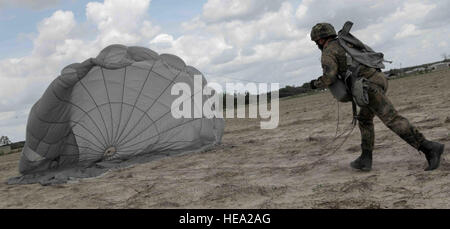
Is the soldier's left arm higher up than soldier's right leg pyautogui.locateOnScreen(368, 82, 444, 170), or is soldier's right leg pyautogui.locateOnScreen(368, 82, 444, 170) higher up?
the soldier's left arm

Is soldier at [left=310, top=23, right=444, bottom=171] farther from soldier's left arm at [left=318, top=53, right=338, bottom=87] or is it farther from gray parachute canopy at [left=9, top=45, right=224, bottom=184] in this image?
gray parachute canopy at [left=9, top=45, right=224, bottom=184]

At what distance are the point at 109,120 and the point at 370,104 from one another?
204 inches

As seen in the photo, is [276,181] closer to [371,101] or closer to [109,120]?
[371,101]

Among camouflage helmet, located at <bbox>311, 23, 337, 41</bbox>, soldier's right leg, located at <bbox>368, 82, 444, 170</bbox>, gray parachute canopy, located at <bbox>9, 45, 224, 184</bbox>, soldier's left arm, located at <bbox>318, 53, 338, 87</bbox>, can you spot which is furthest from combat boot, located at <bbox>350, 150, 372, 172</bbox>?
gray parachute canopy, located at <bbox>9, 45, 224, 184</bbox>

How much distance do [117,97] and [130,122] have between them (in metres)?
0.54

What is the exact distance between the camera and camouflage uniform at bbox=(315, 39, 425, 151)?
4488mm

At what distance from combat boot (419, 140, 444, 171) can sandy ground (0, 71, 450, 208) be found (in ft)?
0.32

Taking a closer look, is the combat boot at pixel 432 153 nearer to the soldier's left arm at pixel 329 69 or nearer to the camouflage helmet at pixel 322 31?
the soldier's left arm at pixel 329 69

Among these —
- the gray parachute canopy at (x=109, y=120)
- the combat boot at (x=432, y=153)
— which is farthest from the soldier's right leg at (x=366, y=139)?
the gray parachute canopy at (x=109, y=120)

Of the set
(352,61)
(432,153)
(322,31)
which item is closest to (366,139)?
(432,153)

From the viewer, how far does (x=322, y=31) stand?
16.1 ft

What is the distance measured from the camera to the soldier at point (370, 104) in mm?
4465
